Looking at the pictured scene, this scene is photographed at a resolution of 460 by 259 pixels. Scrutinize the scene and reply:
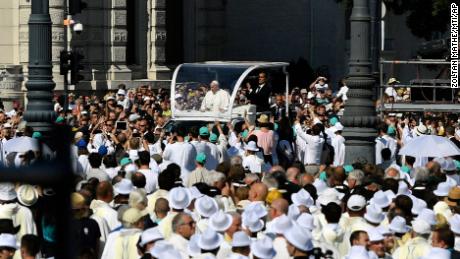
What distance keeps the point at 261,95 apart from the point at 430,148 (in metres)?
6.08

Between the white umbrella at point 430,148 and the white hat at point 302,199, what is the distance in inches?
237

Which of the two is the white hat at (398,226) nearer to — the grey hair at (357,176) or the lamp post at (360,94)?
the grey hair at (357,176)

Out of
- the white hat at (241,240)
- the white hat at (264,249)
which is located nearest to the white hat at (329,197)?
the white hat at (241,240)

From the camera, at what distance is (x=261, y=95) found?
23969mm

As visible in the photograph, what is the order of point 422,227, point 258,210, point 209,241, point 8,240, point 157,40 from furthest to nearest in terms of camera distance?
1. point 157,40
2. point 258,210
3. point 422,227
4. point 209,241
5. point 8,240

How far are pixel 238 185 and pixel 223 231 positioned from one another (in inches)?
139

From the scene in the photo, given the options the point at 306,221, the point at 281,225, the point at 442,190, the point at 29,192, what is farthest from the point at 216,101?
the point at 29,192

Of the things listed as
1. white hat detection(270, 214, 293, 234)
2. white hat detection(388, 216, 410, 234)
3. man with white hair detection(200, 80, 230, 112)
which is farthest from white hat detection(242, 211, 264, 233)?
man with white hair detection(200, 80, 230, 112)

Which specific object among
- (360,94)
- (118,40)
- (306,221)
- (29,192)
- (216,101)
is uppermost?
(118,40)

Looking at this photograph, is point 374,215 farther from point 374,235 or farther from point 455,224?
point 374,235

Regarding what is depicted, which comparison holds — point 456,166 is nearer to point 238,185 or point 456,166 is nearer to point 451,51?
point 238,185

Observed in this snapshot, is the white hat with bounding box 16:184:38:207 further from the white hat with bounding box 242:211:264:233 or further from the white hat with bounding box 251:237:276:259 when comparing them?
the white hat with bounding box 242:211:264:233

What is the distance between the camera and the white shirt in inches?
936

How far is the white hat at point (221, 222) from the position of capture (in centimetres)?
1023
